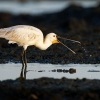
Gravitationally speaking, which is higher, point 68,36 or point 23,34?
point 68,36

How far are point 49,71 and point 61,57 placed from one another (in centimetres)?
295

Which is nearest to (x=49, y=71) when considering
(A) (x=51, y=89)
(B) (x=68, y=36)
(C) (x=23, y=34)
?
(C) (x=23, y=34)

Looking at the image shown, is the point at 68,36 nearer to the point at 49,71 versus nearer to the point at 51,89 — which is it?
the point at 49,71

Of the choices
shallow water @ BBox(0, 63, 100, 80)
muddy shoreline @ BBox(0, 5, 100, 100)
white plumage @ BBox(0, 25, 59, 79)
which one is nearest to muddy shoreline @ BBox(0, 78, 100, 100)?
→ muddy shoreline @ BBox(0, 5, 100, 100)

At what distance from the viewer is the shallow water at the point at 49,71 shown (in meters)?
14.2

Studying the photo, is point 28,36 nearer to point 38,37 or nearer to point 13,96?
point 38,37

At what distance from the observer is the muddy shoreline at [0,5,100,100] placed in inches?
440

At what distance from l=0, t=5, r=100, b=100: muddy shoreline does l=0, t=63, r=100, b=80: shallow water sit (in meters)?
0.86

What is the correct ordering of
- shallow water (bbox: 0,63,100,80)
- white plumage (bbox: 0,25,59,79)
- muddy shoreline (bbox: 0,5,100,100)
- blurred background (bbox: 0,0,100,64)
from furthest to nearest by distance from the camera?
blurred background (bbox: 0,0,100,64) < white plumage (bbox: 0,25,59,79) < shallow water (bbox: 0,63,100,80) < muddy shoreline (bbox: 0,5,100,100)

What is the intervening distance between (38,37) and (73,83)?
367 cm

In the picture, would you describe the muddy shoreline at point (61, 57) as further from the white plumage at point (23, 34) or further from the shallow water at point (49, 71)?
the white plumage at point (23, 34)

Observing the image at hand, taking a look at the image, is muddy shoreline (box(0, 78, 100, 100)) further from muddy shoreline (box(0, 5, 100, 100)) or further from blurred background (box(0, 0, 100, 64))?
blurred background (box(0, 0, 100, 64))

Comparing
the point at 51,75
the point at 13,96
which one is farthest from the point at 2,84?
the point at 51,75

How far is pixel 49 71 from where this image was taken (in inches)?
589
